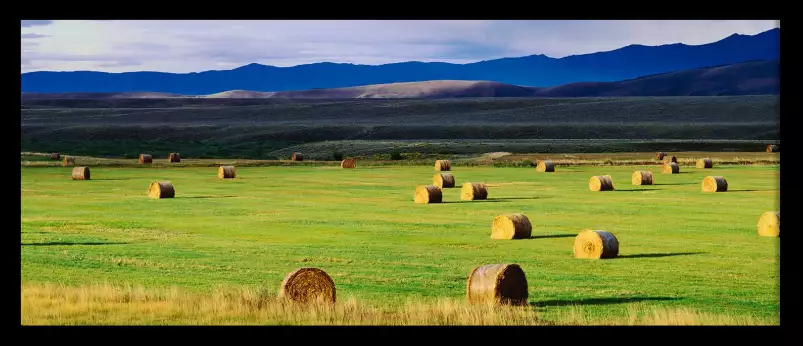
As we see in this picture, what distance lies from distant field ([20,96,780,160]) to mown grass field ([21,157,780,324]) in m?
52.7

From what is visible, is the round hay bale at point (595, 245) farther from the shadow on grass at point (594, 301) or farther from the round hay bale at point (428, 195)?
the round hay bale at point (428, 195)

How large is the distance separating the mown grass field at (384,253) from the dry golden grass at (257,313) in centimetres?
5

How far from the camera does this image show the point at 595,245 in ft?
81.5

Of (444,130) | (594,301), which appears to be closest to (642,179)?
(594,301)

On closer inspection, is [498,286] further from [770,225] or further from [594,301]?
[770,225]

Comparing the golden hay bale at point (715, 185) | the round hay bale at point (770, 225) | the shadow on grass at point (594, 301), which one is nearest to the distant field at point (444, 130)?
the golden hay bale at point (715, 185)

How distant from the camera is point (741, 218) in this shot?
1373 inches

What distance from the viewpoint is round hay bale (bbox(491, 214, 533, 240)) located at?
94.7ft

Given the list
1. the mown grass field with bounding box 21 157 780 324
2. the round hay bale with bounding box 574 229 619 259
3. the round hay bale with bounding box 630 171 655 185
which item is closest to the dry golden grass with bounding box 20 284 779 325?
the mown grass field with bounding box 21 157 780 324

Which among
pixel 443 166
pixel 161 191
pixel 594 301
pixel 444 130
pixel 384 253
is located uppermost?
→ pixel 444 130

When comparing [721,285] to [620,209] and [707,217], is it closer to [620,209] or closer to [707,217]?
[707,217]

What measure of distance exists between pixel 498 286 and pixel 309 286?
254cm

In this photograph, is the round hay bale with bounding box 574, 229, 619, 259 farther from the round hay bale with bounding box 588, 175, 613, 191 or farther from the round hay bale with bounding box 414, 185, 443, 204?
the round hay bale with bounding box 588, 175, 613, 191

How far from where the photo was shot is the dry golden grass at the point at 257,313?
14.7 metres
